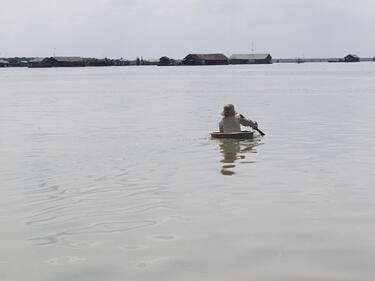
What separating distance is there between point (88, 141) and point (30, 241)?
1173cm

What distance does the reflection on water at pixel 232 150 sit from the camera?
13398 mm

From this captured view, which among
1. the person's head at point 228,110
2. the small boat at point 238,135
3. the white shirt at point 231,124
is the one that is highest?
the person's head at point 228,110

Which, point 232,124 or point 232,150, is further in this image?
point 232,124

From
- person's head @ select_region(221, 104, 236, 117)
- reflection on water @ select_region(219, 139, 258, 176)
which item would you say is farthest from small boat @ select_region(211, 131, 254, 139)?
person's head @ select_region(221, 104, 236, 117)

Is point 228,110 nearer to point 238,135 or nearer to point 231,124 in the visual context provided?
point 231,124

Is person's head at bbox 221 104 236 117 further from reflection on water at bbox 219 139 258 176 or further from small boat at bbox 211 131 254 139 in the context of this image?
reflection on water at bbox 219 139 258 176

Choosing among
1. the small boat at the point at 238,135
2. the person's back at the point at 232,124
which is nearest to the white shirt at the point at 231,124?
the person's back at the point at 232,124

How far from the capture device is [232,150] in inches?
634

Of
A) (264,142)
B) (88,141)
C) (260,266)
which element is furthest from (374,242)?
(88,141)

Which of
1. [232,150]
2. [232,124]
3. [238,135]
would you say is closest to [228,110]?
[232,124]

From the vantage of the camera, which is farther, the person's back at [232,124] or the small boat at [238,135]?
the person's back at [232,124]

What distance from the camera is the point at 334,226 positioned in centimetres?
805

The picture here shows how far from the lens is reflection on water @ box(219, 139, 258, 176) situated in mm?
13398

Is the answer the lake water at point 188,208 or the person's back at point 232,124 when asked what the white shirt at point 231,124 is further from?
the lake water at point 188,208
